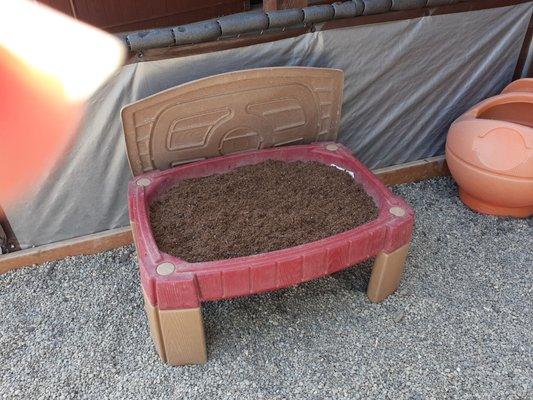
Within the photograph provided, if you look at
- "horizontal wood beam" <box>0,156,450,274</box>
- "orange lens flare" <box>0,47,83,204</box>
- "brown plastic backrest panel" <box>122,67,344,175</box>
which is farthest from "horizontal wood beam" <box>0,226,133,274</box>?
"brown plastic backrest panel" <box>122,67,344,175</box>

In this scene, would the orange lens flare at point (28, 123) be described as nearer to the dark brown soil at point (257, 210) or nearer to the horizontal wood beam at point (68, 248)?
the horizontal wood beam at point (68, 248)

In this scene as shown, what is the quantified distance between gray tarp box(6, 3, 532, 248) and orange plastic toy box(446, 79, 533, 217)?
22 centimetres

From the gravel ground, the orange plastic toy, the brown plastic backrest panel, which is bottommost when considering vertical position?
the gravel ground

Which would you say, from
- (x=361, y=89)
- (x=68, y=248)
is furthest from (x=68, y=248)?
(x=361, y=89)

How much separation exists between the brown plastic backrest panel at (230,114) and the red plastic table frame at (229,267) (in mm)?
119

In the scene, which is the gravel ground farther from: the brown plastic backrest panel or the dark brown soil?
the brown plastic backrest panel

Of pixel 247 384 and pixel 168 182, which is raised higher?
pixel 168 182

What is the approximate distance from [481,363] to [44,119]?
1788 mm

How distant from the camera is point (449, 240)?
2.10m

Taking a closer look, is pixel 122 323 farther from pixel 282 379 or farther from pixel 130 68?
pixel 130 68

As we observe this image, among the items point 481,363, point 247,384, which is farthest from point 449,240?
point 247,384

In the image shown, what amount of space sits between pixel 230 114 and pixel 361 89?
707mm

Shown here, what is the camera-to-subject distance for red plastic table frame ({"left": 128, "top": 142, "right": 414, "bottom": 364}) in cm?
137

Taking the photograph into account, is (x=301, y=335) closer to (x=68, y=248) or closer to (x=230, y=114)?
(x=230, y=114)
